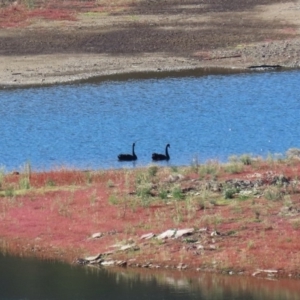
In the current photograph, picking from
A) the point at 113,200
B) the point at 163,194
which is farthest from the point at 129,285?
the point at 163,194

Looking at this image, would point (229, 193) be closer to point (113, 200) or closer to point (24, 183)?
point (113, 200)

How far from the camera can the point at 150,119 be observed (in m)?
37.8

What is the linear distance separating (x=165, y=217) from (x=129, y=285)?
3.20m

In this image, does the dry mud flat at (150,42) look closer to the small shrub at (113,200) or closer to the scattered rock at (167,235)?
the small shrub at (113,200)

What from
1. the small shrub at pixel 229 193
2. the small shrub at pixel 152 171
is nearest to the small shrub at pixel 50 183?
the small shrub at pixel 152 171

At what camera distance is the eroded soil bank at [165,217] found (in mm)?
20781

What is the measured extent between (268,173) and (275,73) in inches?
788

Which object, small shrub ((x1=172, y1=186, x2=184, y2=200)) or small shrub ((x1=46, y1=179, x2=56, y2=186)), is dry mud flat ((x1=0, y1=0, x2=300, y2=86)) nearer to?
small shrub ((x1=46, y1=179, x2=56, y2=186))

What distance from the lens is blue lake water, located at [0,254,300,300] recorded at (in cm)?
1938

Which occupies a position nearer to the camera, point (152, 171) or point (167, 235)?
point (167, 235)

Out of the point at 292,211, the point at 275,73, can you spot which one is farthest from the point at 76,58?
the point at 292,211

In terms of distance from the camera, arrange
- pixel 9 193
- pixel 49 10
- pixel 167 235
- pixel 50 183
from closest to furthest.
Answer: pixel 167 235 → pixel 9 193 → pixel 50 183 → pixel 49 10

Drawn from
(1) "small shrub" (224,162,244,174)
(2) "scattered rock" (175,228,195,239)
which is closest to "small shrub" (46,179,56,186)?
(1) "small shrub" (224,162,244,174)

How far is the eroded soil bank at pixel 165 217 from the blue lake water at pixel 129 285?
0.28 m
